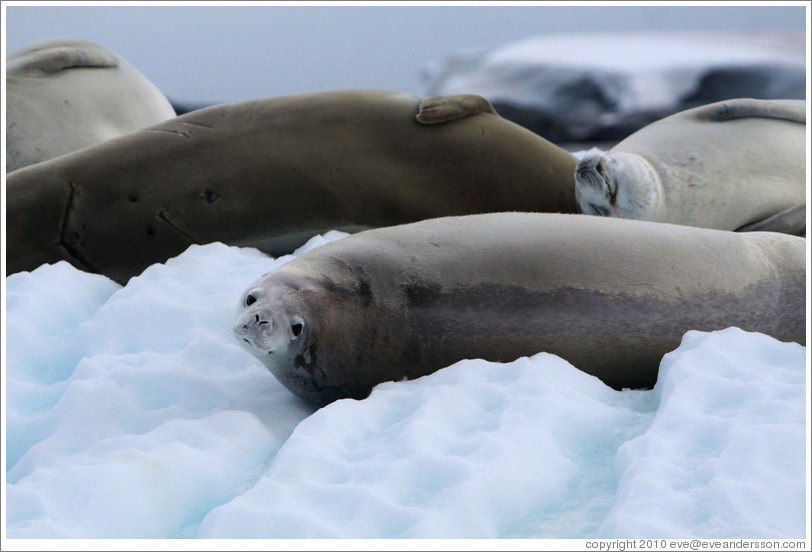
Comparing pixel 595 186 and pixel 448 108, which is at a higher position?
pixel 448 108

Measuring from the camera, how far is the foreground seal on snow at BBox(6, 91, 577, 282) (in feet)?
8.74

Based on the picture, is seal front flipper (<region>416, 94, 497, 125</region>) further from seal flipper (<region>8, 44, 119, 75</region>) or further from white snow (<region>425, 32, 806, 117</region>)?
white snow (<region>425, 32, 806, 117</region>)

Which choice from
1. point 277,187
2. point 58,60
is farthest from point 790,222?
point 58,60

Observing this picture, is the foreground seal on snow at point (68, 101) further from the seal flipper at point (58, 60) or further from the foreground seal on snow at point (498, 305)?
the foreground seal on snow at point (498, 305)

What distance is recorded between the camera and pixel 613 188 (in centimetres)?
264

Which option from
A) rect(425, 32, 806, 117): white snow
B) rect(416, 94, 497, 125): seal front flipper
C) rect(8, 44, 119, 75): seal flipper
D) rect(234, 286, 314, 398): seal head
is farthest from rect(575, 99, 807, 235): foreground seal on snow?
rect(425, 32, 806, 117): white snow

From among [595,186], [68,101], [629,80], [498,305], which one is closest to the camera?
[498,305]

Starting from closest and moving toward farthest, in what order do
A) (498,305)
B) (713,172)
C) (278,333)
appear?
(278,333)
(498,305)
(713,172)

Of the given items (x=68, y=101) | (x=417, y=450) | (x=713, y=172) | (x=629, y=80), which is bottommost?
(x=629, y=80)

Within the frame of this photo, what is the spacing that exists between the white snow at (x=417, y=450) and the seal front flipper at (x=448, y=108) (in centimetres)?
102

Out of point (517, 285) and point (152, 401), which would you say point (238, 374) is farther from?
point (517, 285)

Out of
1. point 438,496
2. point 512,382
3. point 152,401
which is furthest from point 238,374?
point 438,496

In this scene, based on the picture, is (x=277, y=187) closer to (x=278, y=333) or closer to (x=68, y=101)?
(x=278, y=333)

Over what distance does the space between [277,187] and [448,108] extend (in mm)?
521
